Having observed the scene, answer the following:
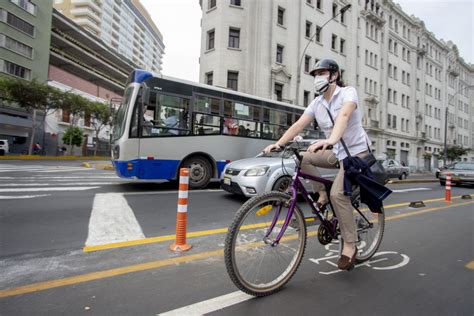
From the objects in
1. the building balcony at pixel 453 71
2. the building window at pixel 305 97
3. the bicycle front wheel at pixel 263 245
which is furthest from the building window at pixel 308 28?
the building balcony at pixel 453 71

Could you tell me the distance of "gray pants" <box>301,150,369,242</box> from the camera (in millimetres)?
2777

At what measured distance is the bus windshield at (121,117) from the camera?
320 inches

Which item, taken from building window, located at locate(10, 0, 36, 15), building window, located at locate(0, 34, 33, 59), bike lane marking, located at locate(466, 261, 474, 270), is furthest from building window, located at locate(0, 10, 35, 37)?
bike lane marking, located at locate(466, 261, 474, 270)

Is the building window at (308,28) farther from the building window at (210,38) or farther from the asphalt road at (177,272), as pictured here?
the asphalt road at (177,272)

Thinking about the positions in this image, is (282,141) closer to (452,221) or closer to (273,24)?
(452,221)

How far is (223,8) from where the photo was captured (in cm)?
2564

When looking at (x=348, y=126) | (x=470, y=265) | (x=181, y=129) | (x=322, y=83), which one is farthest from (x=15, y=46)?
(x=470, y=265)

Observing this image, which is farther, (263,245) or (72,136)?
(72,136)

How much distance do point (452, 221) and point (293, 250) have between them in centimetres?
507

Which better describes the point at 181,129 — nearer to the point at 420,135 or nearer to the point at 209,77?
the point at 209,77

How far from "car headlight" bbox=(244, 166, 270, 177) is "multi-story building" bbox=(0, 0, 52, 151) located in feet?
107

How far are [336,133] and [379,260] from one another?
5.94 ft

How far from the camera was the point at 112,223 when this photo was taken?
4617mm

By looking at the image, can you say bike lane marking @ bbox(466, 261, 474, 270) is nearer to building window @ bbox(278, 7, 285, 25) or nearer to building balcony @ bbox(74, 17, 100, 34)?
building window @ bbox(278, 7, 285, 25)
